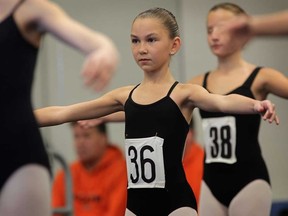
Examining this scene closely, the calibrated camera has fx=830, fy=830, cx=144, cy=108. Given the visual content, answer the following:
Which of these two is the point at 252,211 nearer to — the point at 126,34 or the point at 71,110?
the point at 71,110

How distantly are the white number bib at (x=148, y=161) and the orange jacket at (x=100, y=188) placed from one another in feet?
3.76

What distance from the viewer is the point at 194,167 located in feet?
14.5

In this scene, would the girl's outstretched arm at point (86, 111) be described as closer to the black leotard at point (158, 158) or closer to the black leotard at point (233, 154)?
the black leotard at point (158, 158)

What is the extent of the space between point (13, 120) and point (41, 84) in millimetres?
3257

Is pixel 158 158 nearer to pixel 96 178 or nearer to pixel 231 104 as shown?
pixel 231 104

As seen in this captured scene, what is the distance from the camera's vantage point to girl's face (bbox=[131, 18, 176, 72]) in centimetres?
286

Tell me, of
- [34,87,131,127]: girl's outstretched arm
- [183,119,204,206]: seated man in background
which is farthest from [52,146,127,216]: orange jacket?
[34,87,131,127]: girl's outstretched arm

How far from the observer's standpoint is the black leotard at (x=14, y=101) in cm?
196

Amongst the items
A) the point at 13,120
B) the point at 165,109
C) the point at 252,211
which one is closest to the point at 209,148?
the point at 252,211

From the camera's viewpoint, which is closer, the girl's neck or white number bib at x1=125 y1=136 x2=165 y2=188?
white number bib at x1=125 y1=136 x2=165 y2=188

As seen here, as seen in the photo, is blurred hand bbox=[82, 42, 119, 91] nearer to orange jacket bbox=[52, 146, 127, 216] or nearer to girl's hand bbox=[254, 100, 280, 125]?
girl's hand bbox=[254, 100, 280, 125]

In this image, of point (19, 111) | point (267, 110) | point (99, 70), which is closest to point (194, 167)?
point (267, 110)

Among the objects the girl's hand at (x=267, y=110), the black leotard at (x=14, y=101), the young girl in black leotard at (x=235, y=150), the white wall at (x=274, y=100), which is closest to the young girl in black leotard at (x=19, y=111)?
the black leotard at (x=14, y=101)

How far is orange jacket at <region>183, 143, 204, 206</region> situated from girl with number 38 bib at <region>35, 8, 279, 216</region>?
151 cm
